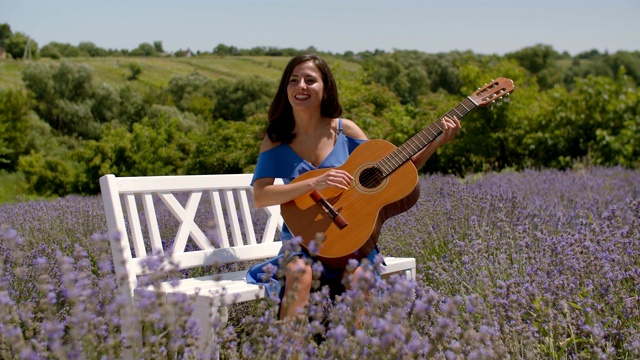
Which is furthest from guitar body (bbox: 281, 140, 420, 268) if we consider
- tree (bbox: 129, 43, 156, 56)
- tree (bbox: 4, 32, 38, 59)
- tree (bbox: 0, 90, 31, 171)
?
tree (bbox: 129, 43, 156, 56)

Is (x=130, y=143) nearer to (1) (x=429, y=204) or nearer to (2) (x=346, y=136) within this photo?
(1) (x=429, y=204)

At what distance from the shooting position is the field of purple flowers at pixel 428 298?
1.48m

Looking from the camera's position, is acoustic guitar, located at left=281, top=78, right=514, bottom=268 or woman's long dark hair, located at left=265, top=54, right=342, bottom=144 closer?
acoustic guitar, located at left=281, top=78, right=514, bottom=268

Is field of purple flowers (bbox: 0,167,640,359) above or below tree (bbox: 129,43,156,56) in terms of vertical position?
below

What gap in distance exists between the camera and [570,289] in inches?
93.0

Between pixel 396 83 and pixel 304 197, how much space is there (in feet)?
86.2

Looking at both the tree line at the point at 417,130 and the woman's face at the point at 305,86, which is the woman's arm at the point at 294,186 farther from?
the tree line at the point at 417,130

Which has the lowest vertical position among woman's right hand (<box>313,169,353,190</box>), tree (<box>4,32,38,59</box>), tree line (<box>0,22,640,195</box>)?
tree line (<box>0,22,640,195</box>)

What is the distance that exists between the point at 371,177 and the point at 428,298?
144 cm

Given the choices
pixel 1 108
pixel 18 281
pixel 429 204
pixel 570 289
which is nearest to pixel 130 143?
pixel 1 108

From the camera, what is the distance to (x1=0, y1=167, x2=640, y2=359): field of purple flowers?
4.86 feet

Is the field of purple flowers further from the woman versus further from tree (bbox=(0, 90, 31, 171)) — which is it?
tree (bbox=(0, 90, 31, 171))

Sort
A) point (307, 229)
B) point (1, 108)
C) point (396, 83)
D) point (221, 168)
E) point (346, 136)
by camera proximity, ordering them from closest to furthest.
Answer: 1. point (307, 229)
2. point (346, 136)
3. point (221, 168)
4. point (1, 108)
5. point (396, 83)

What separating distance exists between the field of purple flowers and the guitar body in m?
0.30
